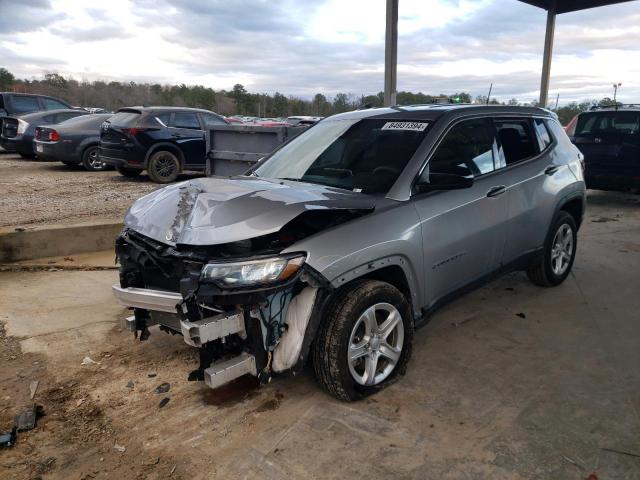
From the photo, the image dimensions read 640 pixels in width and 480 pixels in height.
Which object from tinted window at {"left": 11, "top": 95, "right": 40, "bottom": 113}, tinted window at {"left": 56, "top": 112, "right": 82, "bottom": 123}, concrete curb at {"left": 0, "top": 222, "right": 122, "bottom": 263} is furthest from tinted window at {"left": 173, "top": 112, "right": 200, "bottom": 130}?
tinted window at {"left": 11, "top": 95, "right": 40, "bottom": 113}

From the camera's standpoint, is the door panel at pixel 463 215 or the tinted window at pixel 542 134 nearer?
the door panel at pixel 463 215

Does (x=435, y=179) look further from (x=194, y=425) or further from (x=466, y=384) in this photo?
(x=194, y=425)

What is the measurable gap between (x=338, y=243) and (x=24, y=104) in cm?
1646

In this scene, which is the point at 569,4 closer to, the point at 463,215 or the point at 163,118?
the point at 163,118

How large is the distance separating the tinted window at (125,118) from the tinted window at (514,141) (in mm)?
8594

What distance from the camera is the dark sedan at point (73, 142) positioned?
12.7 metres

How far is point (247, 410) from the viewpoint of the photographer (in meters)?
3.11

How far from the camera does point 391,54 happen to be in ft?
33.4

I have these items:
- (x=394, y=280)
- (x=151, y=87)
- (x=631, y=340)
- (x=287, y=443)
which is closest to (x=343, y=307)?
(x=394, y=280)

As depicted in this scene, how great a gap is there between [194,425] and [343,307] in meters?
1.08

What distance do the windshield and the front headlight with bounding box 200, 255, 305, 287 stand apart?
104 centimetres

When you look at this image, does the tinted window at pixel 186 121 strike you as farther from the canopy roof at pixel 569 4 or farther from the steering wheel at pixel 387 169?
the canopy roof at pixel 569 4

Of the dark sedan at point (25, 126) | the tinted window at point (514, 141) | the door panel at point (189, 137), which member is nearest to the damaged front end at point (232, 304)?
the tinted window at point (514, 141)

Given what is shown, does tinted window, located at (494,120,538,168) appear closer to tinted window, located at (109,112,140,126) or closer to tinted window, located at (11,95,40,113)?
tinted window, located at (109,112,140,126)
